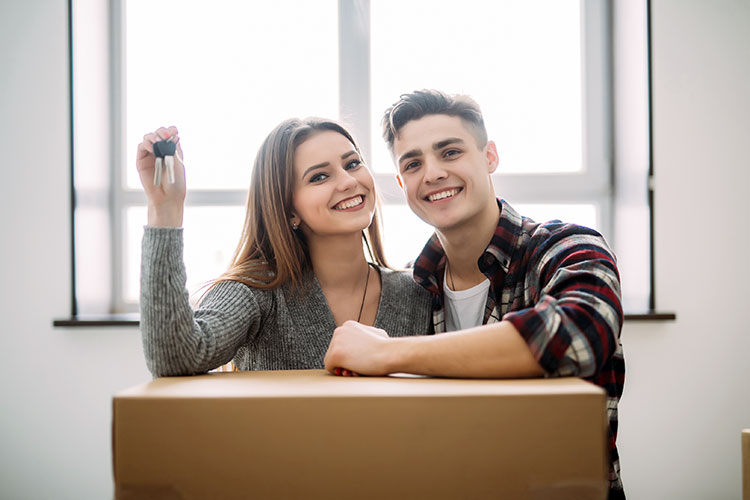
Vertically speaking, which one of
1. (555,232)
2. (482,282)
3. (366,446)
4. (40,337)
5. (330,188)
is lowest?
(40,337)

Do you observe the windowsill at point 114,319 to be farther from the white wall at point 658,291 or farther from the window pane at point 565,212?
the window pane at point 565,212

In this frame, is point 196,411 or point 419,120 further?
point 419,120

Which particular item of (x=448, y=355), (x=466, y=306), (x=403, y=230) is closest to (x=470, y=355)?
(x=448, y=355)

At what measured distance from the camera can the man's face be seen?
1190 mm

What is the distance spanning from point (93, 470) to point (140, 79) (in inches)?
Answer: 55.2

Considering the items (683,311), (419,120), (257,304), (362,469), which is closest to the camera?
(362,469)

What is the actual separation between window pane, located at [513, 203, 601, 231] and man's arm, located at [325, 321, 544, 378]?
1.35 meters

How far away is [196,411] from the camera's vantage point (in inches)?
20.7

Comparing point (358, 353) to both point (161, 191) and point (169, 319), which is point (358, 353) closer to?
point (169, 319)

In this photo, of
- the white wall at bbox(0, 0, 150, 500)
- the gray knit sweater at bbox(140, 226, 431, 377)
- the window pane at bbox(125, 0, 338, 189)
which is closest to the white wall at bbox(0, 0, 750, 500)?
the white wall at bbox(0, 0, 150, 500)

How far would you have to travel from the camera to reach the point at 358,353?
0.72 metres

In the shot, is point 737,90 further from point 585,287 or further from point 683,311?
point 585,287

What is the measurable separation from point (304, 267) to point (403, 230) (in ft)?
2.41

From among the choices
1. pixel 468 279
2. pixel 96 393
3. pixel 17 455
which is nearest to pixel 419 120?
pixel 468 279
